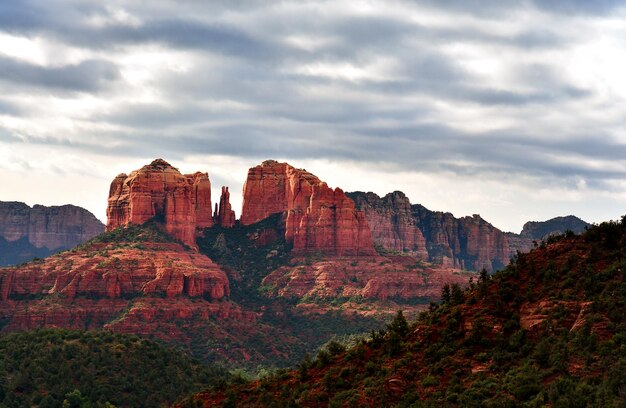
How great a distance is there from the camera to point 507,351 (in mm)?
86312

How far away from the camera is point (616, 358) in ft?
259

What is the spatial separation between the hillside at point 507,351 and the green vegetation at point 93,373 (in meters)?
61.1

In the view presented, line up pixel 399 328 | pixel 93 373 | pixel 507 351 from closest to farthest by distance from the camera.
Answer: pixel 507 351 < pixel 399 328 < pixel 93 373

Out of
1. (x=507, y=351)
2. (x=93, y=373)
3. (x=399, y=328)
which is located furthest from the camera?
(x=93, y=373)

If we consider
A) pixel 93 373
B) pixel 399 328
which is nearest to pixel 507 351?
pixel 399 328

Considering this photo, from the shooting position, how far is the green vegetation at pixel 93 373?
6314 inches

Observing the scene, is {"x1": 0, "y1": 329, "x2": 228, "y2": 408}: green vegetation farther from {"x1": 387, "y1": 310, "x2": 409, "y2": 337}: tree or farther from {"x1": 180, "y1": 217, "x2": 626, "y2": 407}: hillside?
{"x1": 180, "y1": 217, "x2": 626, "y2": 407}: hillside

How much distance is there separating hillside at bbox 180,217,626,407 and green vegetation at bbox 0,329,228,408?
6114 centimetres

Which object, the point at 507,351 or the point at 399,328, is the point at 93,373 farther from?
the point at 507,351

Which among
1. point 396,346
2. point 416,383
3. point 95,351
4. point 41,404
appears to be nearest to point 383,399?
point 416,383

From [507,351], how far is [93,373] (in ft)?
311

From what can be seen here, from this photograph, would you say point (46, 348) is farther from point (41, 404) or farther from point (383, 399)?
point (383, 399)

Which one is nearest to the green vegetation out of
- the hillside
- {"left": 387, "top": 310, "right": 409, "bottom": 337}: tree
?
{"left": 387, "top": 310, "right": 409, "bottom": 337}: tree

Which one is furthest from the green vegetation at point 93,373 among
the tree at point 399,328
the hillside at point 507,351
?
the hillside at point 507,351
